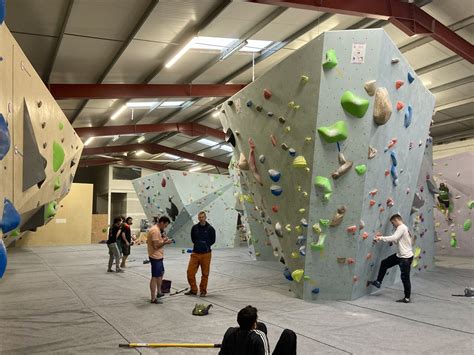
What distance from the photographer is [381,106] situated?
5.20m

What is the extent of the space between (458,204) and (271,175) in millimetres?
7638

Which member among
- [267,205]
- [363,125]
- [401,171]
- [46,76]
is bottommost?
[267,205]

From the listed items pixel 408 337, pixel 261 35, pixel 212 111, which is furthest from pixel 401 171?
pixel 212 111

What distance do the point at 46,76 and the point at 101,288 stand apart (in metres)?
5.57

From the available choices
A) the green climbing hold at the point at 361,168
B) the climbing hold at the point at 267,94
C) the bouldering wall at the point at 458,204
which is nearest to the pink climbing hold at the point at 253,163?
the climbing hold at the point at 267,94

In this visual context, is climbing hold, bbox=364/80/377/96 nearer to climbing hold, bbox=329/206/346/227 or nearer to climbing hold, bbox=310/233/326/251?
climbing hold, bbox=329/206/346/227

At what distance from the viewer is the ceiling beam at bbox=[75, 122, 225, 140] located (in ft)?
48.6

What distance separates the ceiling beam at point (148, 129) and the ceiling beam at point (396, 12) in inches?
396

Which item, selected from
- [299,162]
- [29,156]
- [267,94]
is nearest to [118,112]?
[267,94]

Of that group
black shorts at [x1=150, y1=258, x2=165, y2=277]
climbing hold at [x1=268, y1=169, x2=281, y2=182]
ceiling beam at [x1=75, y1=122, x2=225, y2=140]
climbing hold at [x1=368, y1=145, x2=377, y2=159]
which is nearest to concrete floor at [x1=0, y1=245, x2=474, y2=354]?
black shorts at [x1=150, y1=258, x2=165, y2=277]

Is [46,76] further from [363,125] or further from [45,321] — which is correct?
[363,125]

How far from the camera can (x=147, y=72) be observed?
10289 millimetres

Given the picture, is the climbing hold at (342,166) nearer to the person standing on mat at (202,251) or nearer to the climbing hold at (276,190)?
the climbing hold at (276,190)

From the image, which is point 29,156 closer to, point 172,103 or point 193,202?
point 172,103
